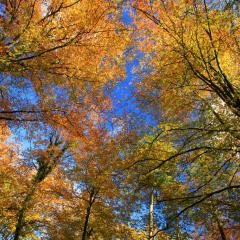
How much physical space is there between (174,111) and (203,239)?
9225 millimetres

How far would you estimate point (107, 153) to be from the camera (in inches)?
402

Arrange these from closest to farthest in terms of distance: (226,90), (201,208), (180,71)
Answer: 1. (226,90)
2. (201,208)
3. (180,71)

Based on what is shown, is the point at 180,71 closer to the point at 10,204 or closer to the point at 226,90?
the point at 226,90

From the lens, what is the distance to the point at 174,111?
280 inches

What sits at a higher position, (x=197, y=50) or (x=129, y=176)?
(x=197, y=50)

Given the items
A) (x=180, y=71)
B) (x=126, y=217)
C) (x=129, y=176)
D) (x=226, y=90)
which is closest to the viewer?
(x=226, y=90)

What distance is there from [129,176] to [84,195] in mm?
4068

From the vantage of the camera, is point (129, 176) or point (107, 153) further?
point (107, 153)

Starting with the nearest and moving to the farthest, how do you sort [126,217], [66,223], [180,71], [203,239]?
[180,71], [126,217], [66,223], [203,239]

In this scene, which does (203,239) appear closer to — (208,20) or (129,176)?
(129,176)

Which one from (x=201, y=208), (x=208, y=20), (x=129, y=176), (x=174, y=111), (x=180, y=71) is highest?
(x=180, y=71)

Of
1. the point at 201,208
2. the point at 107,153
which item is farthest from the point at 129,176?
the point at 107,153

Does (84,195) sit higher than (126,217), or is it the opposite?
(84,195)

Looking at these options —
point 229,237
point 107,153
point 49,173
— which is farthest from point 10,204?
point 229,237
